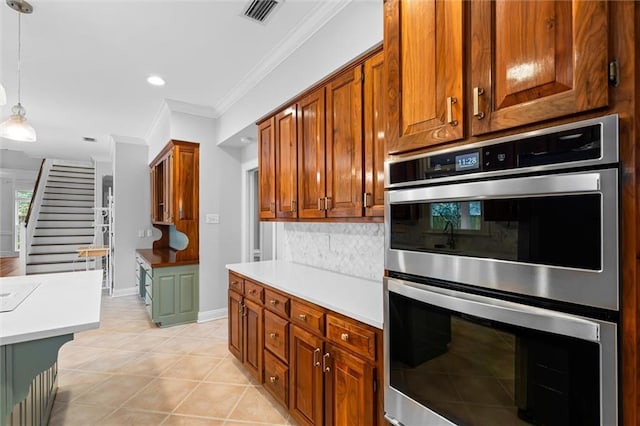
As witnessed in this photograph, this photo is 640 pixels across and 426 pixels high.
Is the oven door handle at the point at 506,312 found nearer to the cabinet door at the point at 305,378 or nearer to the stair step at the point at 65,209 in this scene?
the cabinet door at the point at 305,378

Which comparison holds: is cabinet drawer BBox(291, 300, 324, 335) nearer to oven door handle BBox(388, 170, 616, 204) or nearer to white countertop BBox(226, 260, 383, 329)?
white countertop BBox(226, 260, 383, 329)

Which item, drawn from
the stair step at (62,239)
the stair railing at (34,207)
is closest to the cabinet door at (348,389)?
the stair railing at (34,207)

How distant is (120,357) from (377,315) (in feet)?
10.1

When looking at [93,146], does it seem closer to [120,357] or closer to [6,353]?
[120,357]

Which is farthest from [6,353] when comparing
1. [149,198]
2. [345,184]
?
[149,198]

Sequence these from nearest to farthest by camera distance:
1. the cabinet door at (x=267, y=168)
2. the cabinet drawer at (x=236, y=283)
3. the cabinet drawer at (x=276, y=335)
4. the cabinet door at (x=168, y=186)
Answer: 1. the cabinet drawer at (x=276, y=335)
2. the cabinet drawer at (x=236, y=283)
3. the cabinet door at (x=267, y=168)
4. the cabinet door at (x=168, y=186)

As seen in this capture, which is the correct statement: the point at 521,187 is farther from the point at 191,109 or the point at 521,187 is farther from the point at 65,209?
the point at 65,209

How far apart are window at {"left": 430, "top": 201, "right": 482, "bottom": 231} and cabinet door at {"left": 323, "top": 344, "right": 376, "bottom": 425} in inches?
31.3

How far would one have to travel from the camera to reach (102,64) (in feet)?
9.90

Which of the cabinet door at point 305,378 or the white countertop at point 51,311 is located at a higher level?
the white countertop at point 51,311

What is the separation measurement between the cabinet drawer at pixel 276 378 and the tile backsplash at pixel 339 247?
87 cm

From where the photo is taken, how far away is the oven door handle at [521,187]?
720 millimetres

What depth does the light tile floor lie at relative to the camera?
2219 mm

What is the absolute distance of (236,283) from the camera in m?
2.80
